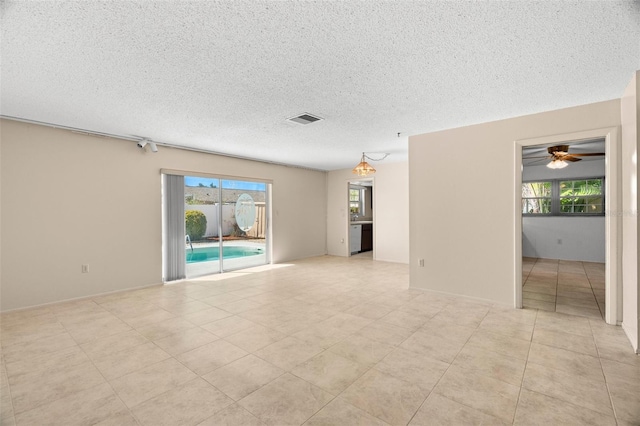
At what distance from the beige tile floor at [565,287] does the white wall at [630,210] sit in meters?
0.70

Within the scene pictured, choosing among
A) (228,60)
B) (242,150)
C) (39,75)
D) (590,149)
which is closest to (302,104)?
(228,60)

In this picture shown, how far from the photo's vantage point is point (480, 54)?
2258 mm

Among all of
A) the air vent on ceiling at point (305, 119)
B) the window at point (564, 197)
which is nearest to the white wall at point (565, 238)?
the window at point (564, 197)

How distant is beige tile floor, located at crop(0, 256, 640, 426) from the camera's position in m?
1.82

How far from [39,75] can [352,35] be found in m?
2.79

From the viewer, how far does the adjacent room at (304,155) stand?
186 centimetres

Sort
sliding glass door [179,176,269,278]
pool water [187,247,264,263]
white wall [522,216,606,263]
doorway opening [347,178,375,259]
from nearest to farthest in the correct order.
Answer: sliding glass door [179,176,269,278], pool water [187,247,264,263], white wall [522,216,606,263], doorway opening [347,178,375,259]

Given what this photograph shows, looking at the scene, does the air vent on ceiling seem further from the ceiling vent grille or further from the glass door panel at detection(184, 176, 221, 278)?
the glass door panel at detection(184, 176, 221, 278)

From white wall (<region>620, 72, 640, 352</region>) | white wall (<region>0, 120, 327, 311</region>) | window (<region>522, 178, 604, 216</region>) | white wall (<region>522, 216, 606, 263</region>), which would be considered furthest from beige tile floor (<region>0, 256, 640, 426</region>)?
window (<region>522, 178, 604, 216</region>)

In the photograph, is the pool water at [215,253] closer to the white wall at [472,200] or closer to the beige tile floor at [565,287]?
the white wall at [472,200]

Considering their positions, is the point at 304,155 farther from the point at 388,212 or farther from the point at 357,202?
the point at 357,202

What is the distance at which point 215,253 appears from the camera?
6.41 metres

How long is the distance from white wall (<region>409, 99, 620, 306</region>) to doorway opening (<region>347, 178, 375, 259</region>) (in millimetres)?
3471

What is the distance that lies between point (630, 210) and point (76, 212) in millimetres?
6907
